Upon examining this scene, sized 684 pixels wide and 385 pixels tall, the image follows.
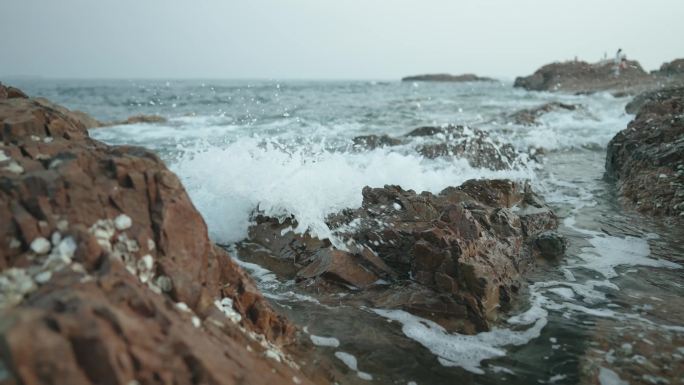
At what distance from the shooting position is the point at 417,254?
3824mm

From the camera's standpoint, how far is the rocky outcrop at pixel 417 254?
3.54 m

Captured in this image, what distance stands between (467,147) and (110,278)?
8.64 meters

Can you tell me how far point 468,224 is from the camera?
404cm

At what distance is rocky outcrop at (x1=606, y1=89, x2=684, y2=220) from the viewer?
5.94 metres

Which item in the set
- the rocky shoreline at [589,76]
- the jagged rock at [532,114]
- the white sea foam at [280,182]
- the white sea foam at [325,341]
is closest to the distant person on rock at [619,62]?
the rocky shoreline at [589,76]

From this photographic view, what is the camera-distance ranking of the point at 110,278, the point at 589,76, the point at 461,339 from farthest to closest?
the point at 589,76 < the point at 461,339 < the point at 110,278

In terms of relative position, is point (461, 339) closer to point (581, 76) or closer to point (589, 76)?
point (589, 76)

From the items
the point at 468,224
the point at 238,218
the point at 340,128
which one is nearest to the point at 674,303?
the point at 468,224

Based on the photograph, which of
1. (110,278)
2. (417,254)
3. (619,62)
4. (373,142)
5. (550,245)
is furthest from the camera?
(619,62)

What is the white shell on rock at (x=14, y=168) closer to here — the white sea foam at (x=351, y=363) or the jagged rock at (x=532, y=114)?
the white sea foam at (x=351, y=363)

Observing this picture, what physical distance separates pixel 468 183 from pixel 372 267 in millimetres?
2584

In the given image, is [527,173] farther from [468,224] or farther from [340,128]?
[340,128]

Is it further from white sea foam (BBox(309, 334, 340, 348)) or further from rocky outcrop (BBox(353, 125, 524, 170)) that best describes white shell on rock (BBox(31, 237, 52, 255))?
rocky outcrop (BBox(353, 125, 524, 170))

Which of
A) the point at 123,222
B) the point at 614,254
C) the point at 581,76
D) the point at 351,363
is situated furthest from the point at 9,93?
the point at 581,76
